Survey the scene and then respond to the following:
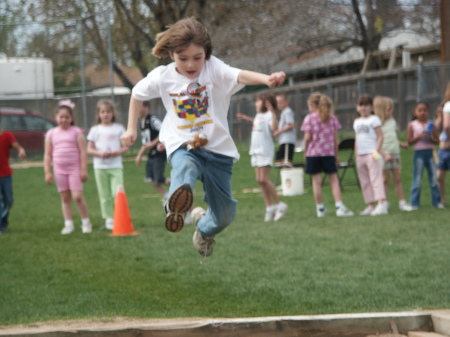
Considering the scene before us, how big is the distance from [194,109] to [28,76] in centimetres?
2040

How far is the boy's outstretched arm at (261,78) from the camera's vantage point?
5141mm

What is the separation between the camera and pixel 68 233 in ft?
37.2

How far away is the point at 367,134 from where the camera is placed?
12.3 m

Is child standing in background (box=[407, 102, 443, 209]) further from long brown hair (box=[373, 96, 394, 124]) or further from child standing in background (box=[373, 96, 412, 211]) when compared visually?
long brown hair (box=[373, 96, 394, 124])

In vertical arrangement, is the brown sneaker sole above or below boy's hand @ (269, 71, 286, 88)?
below

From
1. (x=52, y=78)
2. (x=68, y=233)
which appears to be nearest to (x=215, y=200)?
(x=68, y=233)

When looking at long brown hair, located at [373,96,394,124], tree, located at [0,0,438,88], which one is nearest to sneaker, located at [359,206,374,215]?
long brown hair, located at [373,96,394,124]

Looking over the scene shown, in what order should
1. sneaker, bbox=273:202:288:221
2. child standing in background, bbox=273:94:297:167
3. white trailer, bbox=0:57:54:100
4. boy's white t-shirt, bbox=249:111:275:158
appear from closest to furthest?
sneaker, bbox=273:202:288:221
boy's white t-shirt, bbox=249:111:275:158
child standing in background, bbox=273:94:297:167
white trailer, bbox=0:57:54:100

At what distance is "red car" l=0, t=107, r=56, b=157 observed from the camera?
1012 inches

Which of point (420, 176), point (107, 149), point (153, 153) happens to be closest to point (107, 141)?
point (107, 149)

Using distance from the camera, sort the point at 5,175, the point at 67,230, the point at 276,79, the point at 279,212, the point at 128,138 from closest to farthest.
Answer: the point at 276,79
the point at 128,138
the point at 67,230
the point at 5,175
the point at 279,212

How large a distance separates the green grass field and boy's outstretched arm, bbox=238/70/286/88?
188 cm

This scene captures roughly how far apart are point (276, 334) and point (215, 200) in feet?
→ 4.13

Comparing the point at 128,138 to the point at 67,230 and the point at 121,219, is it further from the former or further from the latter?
the point at 67,230
